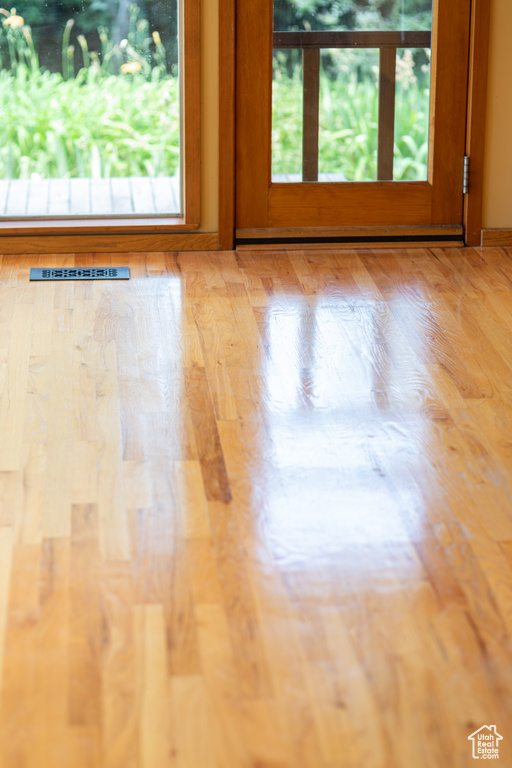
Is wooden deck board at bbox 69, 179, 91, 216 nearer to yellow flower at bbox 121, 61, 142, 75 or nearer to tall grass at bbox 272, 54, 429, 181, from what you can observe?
yellow flower at bbox 121, 61, 142, 75

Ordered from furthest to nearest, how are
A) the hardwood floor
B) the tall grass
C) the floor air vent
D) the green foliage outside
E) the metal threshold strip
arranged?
the metal threshold strip < the tall grass < the green foliage outside < the floor air vent < the hardwood floor

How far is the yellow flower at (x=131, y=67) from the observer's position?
395cm

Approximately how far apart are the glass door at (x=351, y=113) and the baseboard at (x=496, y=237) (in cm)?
13

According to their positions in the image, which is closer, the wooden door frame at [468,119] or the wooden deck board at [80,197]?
the wooden door frame at [468,119]

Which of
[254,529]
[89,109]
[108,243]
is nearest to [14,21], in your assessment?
[89,109]

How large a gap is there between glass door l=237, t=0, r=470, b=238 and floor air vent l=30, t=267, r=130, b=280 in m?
0.58

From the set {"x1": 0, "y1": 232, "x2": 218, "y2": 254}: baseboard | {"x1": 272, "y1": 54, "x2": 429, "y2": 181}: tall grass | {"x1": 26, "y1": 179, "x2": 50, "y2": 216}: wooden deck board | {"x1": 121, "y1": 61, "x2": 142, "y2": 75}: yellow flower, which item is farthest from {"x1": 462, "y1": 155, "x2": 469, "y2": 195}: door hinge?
{"x1": 26, "y1": 179, "x2": 50, "y2": 216}: wooden deck board

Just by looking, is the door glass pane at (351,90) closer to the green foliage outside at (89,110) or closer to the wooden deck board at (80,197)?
the green foliage outside at (89,110)

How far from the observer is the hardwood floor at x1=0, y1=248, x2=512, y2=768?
157 centimetres

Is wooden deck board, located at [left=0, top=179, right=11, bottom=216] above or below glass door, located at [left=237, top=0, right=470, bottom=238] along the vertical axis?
below

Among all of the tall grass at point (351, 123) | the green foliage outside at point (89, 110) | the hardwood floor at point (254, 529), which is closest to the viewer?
the hardwood floor at point (254, 529)

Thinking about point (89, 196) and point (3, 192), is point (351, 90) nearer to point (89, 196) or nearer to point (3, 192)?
point (89, 196)

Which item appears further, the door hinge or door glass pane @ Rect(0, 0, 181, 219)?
the door hinge

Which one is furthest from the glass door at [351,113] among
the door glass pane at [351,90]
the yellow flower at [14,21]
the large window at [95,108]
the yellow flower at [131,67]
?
the yellow flower at [14,21]
